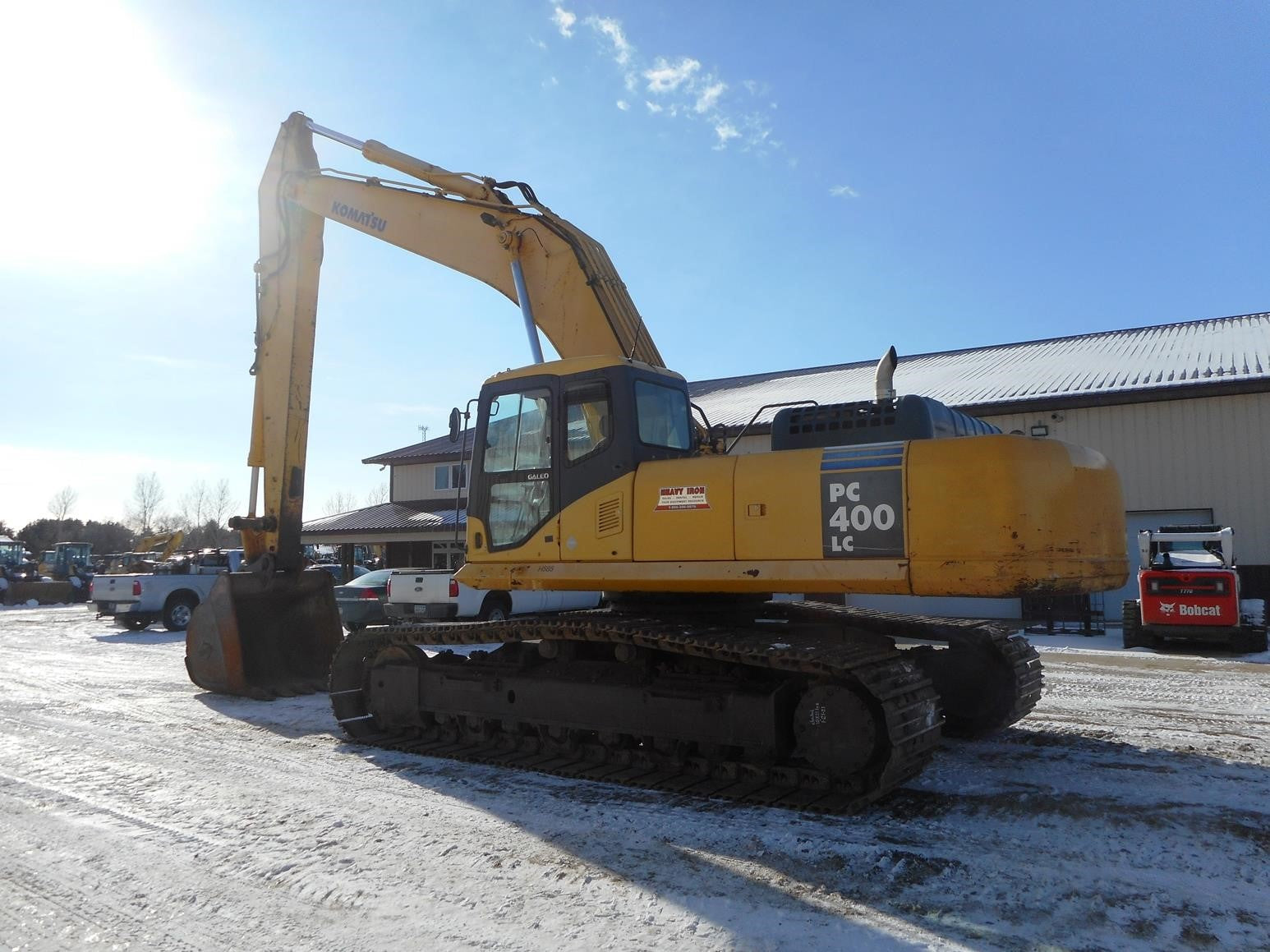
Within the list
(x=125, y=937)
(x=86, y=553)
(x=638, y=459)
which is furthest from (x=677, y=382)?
(x=86, y=553)

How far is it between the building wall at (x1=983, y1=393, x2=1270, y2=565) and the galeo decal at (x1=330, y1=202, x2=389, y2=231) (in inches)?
535

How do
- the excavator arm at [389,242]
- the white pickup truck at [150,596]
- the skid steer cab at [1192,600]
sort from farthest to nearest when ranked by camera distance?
the white pickup truck at [150,596] < the skid steer cab at [1192,600] < the excavator arm at [389,242]

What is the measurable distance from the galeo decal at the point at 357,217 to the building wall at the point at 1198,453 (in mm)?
13588

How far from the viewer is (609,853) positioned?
5.01m

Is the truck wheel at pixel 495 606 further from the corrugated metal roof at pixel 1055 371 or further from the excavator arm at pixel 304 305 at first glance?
the corrugated metal roof at pixel 1055 371

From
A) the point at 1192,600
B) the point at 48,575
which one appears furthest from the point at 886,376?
the point at 48,575

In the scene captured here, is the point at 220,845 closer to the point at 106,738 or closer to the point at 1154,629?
the point at 106,738

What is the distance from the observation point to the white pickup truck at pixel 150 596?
70.8ft

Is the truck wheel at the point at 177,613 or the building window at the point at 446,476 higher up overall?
the building window at the point at 446,476

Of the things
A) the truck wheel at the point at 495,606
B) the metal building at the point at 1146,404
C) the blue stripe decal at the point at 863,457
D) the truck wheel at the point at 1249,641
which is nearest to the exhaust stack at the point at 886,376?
the blue stripe decal at the point at 863,457

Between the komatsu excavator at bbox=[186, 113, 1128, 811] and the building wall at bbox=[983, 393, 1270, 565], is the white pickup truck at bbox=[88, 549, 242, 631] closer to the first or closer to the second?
the komatsu excavator at bbox=[186, 113, 1128, 811]

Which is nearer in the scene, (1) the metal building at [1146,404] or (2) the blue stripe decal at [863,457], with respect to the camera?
(2) the blue stripe decal at [863,457]

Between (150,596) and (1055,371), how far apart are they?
75.5 feet

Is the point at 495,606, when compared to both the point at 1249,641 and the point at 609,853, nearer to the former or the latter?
the point at 609,853
